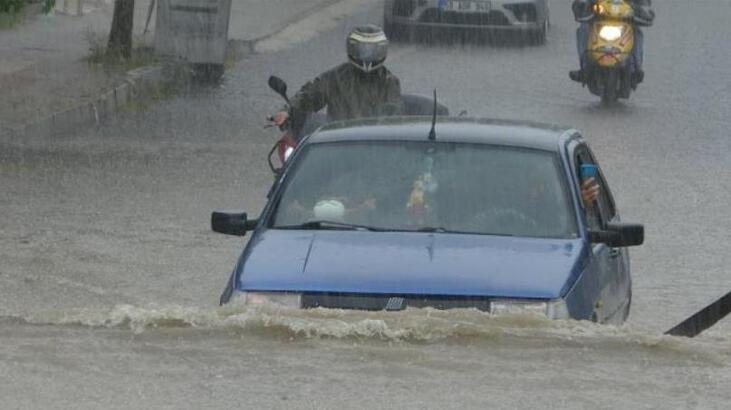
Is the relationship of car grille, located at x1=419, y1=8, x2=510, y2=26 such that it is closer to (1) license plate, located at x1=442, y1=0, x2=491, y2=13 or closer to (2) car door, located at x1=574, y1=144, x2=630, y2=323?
(1) license plate, located at x1=442, y1=0, x2=491, y2=13

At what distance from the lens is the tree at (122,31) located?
22.8 meters

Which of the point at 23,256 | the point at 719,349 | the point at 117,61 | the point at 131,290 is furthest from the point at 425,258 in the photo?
the point at 117,61

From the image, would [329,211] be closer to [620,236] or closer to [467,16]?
[620,236]

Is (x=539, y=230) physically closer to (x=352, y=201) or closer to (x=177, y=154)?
(x=352, y=201)

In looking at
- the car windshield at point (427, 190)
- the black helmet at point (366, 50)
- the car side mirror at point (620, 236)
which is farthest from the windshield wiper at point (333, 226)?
the black helmet at point (366, 50)

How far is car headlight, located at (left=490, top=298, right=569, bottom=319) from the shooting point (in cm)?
797

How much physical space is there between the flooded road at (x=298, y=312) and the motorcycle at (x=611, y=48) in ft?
1.29

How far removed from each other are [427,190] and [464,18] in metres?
→ 19.8

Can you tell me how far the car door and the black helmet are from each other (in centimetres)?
268

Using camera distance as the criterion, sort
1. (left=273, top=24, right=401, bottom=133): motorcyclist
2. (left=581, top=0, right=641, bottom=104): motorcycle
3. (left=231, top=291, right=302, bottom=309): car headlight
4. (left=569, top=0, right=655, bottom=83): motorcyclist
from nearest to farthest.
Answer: (left=231, top=291, right=302, bottom=309): car headlight
(left=273, top=24, right=401, bottom=133): motorcyclist
(left=581, top=0, right=641, bottom=104): motorcycle
(left=569, top=0, right=655, bottom=83): motorcyclist

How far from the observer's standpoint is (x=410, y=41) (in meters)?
28.4

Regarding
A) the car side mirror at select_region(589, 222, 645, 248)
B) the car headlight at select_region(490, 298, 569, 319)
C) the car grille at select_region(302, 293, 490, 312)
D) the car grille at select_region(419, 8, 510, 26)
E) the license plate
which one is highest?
the car side mirror at select_region(589, 222, 645, 248)

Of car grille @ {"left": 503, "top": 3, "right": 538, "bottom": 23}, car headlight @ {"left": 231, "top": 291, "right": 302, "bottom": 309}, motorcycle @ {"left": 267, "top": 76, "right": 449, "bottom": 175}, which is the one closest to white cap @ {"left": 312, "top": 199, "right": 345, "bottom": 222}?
car headlight @ {"left": 231, "top": 291, "right": 302, "bottom": 309}

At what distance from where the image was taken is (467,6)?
2850 cm
